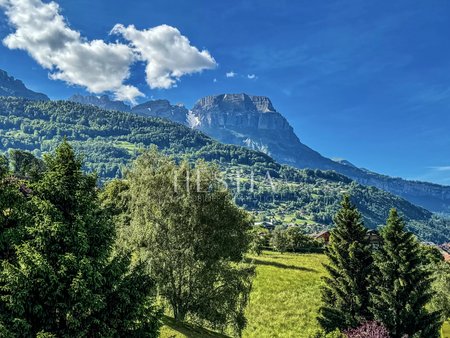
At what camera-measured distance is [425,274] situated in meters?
38.6

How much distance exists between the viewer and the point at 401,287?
3809cm

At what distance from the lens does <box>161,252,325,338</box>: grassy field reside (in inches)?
1706

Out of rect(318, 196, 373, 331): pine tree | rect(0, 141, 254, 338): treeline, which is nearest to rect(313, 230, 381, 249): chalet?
rect(318, 196, 373, 331): pine tree

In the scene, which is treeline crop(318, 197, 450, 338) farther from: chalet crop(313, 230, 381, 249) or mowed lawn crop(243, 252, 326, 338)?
mowed lawn crop(243, 252, 326, 338)

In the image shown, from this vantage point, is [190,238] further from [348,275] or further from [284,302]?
[284,302]

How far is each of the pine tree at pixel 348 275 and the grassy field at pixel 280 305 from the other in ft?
19.2

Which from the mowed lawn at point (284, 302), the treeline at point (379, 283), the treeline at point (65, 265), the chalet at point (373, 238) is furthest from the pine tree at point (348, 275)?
the treeline at point (65, 265)

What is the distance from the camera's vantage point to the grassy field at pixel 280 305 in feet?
142

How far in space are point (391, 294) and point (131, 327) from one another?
2962 cm

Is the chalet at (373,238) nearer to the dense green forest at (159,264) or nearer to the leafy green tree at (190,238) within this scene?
the dense green forest at (159,264)

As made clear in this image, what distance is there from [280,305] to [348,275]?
49.9ft

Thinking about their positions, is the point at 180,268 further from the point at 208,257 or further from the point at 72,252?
the point at 72,252

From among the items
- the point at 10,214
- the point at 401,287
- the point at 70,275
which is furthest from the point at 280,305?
the point at 10,214

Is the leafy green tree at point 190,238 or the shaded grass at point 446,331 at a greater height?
the leafy green tree at point 190,238
